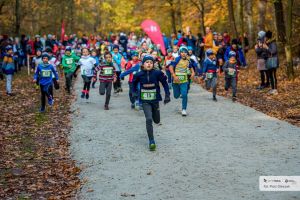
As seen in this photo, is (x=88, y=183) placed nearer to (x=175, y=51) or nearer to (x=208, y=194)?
(x=208, y=194)

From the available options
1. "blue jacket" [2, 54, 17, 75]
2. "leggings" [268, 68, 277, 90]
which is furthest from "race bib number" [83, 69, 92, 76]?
"leggings" [268, 68, 277, 90]

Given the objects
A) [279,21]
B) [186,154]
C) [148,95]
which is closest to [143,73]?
[148,95]

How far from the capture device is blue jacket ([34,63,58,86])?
15188 mm

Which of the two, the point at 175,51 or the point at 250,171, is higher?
the point at 175,51

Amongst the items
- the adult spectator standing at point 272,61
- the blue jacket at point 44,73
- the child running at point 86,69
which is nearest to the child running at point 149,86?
the blue jacket at point 44,73

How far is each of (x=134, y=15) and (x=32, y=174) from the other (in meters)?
48.6

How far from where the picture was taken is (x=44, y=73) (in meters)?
15.3

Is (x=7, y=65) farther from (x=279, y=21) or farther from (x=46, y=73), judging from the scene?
(x=279, y=21)

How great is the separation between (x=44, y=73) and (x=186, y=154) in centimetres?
716

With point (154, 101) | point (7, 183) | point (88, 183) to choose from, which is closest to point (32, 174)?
point (7, 183)

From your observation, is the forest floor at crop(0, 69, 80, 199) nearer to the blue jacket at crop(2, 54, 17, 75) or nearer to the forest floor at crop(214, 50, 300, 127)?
the blue jacket at crop(2, 54, 17, 75)

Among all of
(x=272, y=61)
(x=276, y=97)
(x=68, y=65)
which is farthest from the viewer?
(x=68, y=65)

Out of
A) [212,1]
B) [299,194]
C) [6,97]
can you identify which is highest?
[212,1]

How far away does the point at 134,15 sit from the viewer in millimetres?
56219
